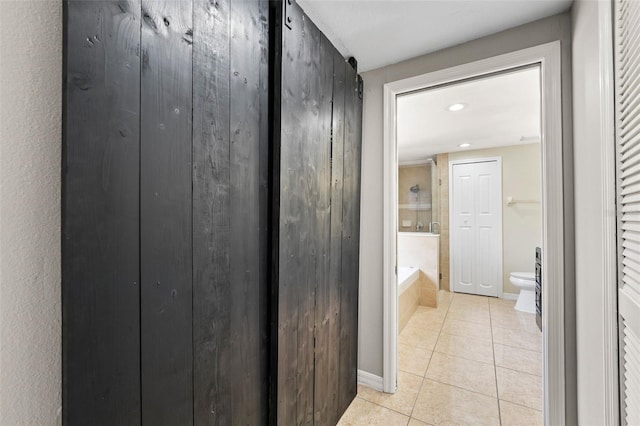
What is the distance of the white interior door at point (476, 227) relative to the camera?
13.8 ft

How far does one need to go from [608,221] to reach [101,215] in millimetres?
1594

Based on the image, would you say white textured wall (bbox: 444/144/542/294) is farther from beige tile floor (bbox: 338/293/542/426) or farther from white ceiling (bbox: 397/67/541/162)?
beige tile floor (bbox: 338/293/542/426)

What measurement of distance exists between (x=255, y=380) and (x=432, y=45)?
2086mm

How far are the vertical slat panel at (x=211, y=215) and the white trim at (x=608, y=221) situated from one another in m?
1.34

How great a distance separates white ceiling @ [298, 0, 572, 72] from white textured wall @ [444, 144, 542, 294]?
3142mm

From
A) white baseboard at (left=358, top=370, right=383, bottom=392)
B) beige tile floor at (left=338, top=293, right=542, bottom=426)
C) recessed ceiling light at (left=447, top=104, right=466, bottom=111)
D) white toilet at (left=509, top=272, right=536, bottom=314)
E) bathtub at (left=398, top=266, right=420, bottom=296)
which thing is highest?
recessed ceiling light at (left=447, top=104, right=466, bottom=111)

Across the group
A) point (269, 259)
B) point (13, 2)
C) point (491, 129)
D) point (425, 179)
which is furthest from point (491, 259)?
point (13, 2)

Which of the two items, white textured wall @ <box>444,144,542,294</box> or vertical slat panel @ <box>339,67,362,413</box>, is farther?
white textured wall @ <box>444,144,542,294</box>

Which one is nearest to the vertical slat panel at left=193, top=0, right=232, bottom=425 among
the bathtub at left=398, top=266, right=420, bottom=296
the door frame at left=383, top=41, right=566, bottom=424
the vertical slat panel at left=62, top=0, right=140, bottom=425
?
the vertical slat panel at left=62, top=0, right=140, bottom=425

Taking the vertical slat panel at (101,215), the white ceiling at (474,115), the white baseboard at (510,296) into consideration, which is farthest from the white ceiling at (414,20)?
the white baseboard at (510,296)

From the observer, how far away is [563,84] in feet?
4.82

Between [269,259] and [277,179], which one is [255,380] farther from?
[277,179]

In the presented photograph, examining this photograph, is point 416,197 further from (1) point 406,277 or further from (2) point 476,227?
(1) point 406,277

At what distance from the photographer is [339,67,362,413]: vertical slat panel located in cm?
176
